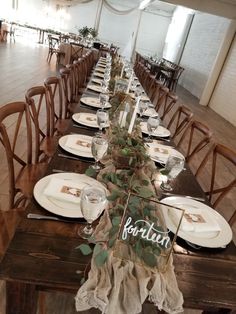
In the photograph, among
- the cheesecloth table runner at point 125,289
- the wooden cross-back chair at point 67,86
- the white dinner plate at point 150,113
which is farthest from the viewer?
the wooden cross-back chair at point 67,86

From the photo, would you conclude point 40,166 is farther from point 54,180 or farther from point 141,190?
point 141,190

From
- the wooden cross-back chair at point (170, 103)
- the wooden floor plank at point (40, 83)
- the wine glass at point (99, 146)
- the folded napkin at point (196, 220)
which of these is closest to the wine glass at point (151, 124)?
the wine glass at point (99, 146)

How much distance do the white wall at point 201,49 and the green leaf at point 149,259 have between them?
829 centimetres

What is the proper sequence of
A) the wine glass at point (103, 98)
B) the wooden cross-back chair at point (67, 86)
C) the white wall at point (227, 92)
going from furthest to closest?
1. the white wall at point (227, 92)
2. the wooden cross-back chair at point (67, 86)
3. the wine glass at point (103, 98)

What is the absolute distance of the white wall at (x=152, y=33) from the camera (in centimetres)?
1362

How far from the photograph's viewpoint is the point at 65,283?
749 mm

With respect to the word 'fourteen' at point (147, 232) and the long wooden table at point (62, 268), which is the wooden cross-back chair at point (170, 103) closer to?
the long wooden table at point (62, 268)

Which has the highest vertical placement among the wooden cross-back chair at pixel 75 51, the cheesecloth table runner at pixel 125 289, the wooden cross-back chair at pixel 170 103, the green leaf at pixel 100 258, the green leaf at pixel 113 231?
the green leaf at pixel 113 231

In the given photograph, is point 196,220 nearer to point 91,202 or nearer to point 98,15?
point 91,202

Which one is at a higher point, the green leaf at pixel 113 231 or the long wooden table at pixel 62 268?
the green leaf at pixel 113 231

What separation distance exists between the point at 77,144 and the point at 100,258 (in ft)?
3.00

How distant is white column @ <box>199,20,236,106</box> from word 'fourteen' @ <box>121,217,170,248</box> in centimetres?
790

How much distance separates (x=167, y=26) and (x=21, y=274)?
14974 millimetres

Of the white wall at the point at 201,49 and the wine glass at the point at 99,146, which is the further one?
the white wall at the point at 201,49
